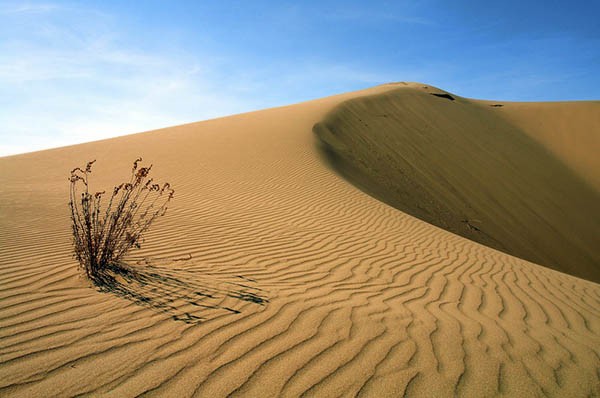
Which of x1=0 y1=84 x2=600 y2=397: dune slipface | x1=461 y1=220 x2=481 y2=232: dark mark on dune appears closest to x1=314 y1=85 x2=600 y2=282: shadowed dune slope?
x1=461 y1=220 x2=481 y2=232: dark mark on dune

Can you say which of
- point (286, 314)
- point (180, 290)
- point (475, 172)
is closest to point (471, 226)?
point (475, 172)

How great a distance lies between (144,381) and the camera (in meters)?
2.11

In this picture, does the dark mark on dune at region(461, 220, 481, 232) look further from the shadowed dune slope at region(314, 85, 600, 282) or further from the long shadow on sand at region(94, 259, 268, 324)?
the long shadow on sand at region(94, 259, 268, 324)

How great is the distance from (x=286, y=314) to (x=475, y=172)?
15.6 metres

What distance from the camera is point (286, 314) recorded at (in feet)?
10.1

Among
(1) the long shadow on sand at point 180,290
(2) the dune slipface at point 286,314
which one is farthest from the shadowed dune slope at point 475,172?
(1) the long shadow on sand at point 180,290

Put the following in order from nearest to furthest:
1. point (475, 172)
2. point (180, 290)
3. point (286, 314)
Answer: point (286, 314) < point (180, 290) < point (475, 172)

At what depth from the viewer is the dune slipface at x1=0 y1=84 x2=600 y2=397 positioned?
2229 millimetres

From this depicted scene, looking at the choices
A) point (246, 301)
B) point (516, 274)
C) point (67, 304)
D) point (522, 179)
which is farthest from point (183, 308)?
point (522, 179)

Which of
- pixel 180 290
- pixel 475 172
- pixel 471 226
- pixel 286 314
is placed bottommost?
pixel 471 226

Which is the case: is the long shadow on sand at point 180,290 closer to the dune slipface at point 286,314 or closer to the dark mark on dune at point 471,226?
the dune slipface at point 286,314

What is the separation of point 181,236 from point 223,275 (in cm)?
194

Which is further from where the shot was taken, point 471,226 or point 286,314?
point 471,226

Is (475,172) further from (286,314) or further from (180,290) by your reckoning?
(180,290)
